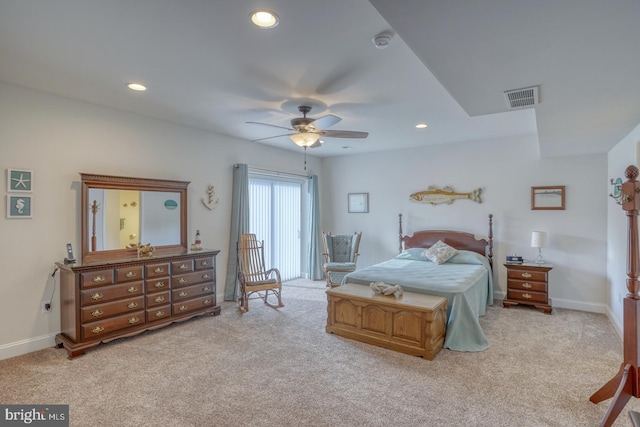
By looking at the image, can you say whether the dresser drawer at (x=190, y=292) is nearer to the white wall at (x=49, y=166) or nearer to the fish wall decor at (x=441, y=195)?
the white wall at (x=49, y=166)

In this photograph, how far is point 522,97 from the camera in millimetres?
2428

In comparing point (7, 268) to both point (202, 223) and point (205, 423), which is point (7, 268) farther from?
point (205, 423)

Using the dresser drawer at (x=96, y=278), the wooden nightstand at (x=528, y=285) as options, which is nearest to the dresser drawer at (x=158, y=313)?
the dresser drawer at (x=96, y=278)

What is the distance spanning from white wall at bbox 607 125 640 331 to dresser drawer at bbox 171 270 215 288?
518 cm

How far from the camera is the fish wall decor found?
18.6 ft

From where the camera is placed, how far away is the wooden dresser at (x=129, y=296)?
336cm

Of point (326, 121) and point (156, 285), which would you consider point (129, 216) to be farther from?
point (326, 121)

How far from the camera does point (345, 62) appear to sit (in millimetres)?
2709

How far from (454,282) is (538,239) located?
6.33 feet

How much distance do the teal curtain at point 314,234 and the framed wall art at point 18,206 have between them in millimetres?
4628

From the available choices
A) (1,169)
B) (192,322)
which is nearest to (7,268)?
(1,169)

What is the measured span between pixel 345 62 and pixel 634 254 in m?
2.60

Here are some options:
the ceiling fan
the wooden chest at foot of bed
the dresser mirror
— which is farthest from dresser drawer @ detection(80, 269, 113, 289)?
the wooden chest at foot of bed

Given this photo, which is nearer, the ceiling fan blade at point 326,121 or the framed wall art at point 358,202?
the ceiling fan blade at point 326,121
